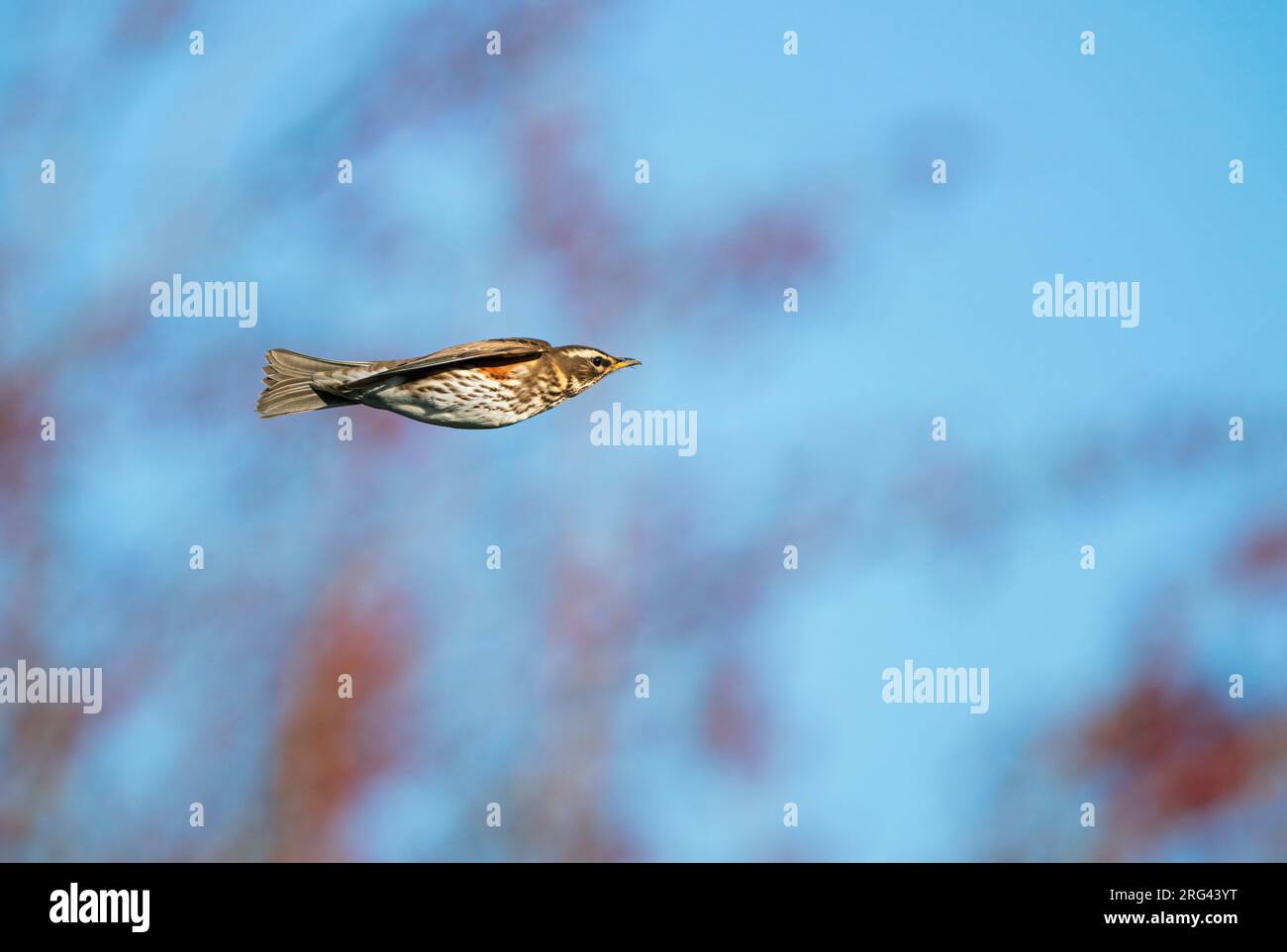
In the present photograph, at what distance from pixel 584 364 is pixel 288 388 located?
1.35 metres

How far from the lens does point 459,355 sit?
5.38 metres

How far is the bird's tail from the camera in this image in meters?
5.48

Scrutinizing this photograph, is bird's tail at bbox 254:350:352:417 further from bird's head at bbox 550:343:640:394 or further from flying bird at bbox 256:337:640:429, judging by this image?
bird's head at bbox 550:343:640:394

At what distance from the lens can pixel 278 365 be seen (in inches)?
218

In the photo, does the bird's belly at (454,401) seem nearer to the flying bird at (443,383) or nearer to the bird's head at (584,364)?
the flying bird at (443,383)

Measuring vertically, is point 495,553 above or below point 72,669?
above

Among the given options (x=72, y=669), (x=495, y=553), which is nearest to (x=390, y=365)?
(x=495, y=553)

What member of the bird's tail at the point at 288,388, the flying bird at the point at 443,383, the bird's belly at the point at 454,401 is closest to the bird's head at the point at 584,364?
the flying bird at the point at 443,383

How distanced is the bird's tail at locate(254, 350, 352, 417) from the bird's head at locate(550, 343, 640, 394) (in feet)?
3.39

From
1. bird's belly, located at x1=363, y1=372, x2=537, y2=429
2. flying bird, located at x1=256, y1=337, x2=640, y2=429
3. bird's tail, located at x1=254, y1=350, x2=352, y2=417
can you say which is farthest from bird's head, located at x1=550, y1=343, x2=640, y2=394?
bird's tail, located at x1=254, y1=350, x2=352, y2=417

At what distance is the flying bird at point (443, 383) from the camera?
5410mm

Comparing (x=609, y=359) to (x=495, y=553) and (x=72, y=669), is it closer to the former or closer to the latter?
(x=495, y=553)
